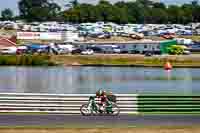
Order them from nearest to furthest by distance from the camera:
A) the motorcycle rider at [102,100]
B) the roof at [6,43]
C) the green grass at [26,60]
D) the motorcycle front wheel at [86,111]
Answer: the motorcycle front wheel at [86,111] < the motorcycle rider at [102,100] < the green grass at [26,60] < the roof at [6,43]

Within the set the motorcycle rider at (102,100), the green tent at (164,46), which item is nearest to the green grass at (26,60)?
the green tent at (164,46)

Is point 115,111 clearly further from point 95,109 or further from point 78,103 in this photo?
point 78,103

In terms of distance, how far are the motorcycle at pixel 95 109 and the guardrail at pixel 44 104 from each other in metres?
0.59

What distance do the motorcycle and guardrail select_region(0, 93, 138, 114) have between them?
1.95ft

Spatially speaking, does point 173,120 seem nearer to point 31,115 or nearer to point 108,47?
point 31,115

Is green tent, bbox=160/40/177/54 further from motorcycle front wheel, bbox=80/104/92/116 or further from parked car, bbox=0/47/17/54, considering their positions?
motorcycle front wheel, bbox=80/104/92/116

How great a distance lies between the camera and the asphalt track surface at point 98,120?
30.9 metres

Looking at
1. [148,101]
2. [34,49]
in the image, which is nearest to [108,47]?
[34,49]

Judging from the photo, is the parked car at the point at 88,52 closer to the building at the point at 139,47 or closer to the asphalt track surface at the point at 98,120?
the building at the point at 139,47

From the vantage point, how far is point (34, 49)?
157500 millimetres

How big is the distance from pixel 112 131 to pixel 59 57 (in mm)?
119395

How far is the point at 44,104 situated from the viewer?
117 ft

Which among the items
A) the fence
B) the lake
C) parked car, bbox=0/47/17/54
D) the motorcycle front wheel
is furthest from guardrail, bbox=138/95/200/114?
parked car, bbox=0/47/17/54

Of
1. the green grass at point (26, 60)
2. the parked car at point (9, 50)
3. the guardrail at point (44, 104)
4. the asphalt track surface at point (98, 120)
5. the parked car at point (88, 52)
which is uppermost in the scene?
the guardrail at point (44, 104)
